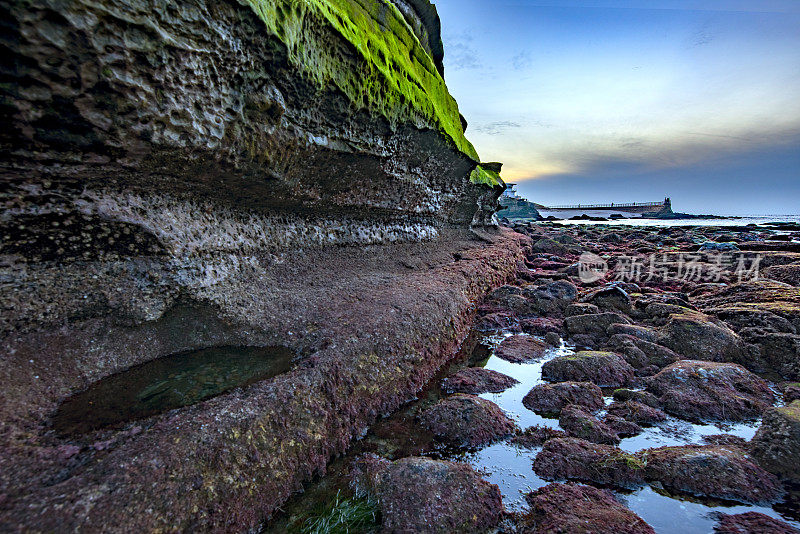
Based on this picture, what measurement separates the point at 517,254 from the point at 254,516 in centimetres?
1480

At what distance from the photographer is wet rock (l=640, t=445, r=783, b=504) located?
10.2ft

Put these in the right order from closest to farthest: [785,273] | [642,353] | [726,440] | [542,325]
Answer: [726,440], [642,353], [542,325], [785,273]

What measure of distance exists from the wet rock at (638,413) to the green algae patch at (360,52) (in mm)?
6271

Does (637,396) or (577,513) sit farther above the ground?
(637,396)

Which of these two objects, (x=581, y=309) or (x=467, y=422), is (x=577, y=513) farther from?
(x=581, y=309)

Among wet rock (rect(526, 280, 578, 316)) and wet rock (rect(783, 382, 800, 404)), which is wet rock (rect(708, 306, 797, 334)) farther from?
wet rock (rect(526, 280, 578, 316))

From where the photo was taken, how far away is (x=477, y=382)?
17.2 feet

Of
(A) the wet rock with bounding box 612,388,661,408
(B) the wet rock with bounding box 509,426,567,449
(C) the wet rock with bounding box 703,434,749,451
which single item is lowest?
(B) the wet rock with bounding box 509,426,567,449

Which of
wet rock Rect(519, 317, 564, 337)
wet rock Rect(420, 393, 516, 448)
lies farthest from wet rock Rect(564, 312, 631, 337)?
wet rock Rect(420, 393, 516, 448)

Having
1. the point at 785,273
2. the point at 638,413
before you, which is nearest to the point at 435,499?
the point at 638,413

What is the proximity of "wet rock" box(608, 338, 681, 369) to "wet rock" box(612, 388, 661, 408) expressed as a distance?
1064 millimetres

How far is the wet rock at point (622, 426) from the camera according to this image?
4.09 meters

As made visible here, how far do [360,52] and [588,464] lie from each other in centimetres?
672

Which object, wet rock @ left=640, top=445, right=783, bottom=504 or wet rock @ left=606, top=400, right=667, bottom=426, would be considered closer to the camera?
wet rock @ left=640, top=445, right=783, bottom=504
